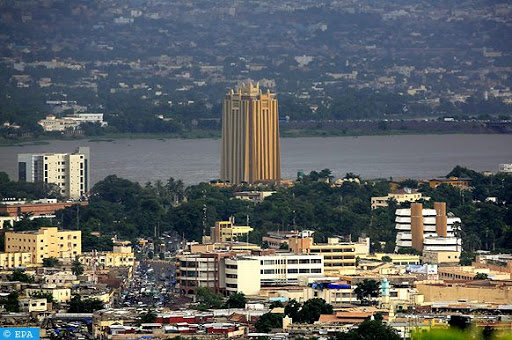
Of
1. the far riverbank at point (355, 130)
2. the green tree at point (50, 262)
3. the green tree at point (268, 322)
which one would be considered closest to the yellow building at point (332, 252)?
the green tree at point (50, 262)

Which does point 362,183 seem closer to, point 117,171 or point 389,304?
point 117,171

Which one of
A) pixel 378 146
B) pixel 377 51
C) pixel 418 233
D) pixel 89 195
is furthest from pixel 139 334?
pixel 377 51

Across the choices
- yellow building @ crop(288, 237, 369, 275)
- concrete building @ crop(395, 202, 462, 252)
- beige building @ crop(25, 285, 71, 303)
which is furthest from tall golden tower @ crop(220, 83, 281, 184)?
beige building @ crop(25, 285, 71, 303)

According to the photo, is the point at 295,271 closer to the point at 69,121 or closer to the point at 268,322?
the point at 268,322

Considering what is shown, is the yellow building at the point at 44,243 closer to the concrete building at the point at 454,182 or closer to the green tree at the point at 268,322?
the green tree at the point at 268,322

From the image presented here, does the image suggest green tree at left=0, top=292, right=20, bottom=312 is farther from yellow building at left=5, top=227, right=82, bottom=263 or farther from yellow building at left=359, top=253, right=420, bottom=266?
yellow building at left=359, top=253, right=420, bottom=266

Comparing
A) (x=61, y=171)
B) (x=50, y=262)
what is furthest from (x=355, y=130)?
(x=50, y=262)
